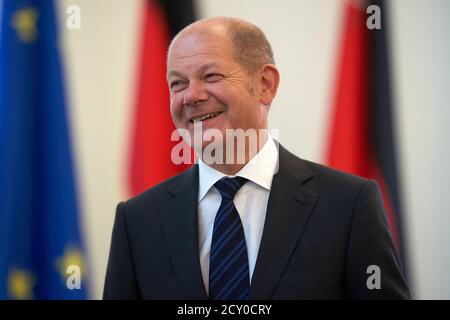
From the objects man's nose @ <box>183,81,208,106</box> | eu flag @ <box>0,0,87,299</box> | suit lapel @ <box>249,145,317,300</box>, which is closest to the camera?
suit lapel @ <box>249,145,317,300</box>

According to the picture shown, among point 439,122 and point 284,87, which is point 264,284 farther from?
point 439,122

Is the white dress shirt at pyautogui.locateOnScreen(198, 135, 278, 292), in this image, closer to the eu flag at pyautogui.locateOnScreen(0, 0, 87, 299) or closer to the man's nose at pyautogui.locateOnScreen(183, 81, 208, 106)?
the man's nose at pyautogui.locateOnScreen(183, 81, 208, 106)

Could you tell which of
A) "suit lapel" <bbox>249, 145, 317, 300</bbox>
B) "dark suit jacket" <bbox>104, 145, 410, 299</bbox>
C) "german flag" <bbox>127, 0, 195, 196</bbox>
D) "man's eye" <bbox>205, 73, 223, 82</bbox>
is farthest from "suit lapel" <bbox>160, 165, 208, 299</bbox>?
"german flag" <bbox>127, 0, 195, 196</bbox>

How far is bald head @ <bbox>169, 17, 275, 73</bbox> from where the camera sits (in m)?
1.20

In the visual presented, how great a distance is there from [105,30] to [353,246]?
1274 millimetres

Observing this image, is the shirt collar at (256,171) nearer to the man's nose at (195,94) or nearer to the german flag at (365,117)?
the man's nose at (195,94)

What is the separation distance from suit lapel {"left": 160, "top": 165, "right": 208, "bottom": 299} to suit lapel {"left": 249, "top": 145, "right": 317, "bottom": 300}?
13 cm

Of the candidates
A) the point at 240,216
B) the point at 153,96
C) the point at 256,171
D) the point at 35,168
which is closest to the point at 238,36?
the point at 256,171

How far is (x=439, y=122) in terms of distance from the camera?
1.82 meters

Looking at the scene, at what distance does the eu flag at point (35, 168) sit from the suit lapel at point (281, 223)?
0.90m

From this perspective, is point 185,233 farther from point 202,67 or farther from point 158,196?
point 202,67

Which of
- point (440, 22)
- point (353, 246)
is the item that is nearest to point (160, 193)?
point (353, 246)

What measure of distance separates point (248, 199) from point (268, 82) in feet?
1.04

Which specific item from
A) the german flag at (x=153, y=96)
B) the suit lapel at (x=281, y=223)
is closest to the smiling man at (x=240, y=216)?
the suit lapel at (x=281, y=223)
